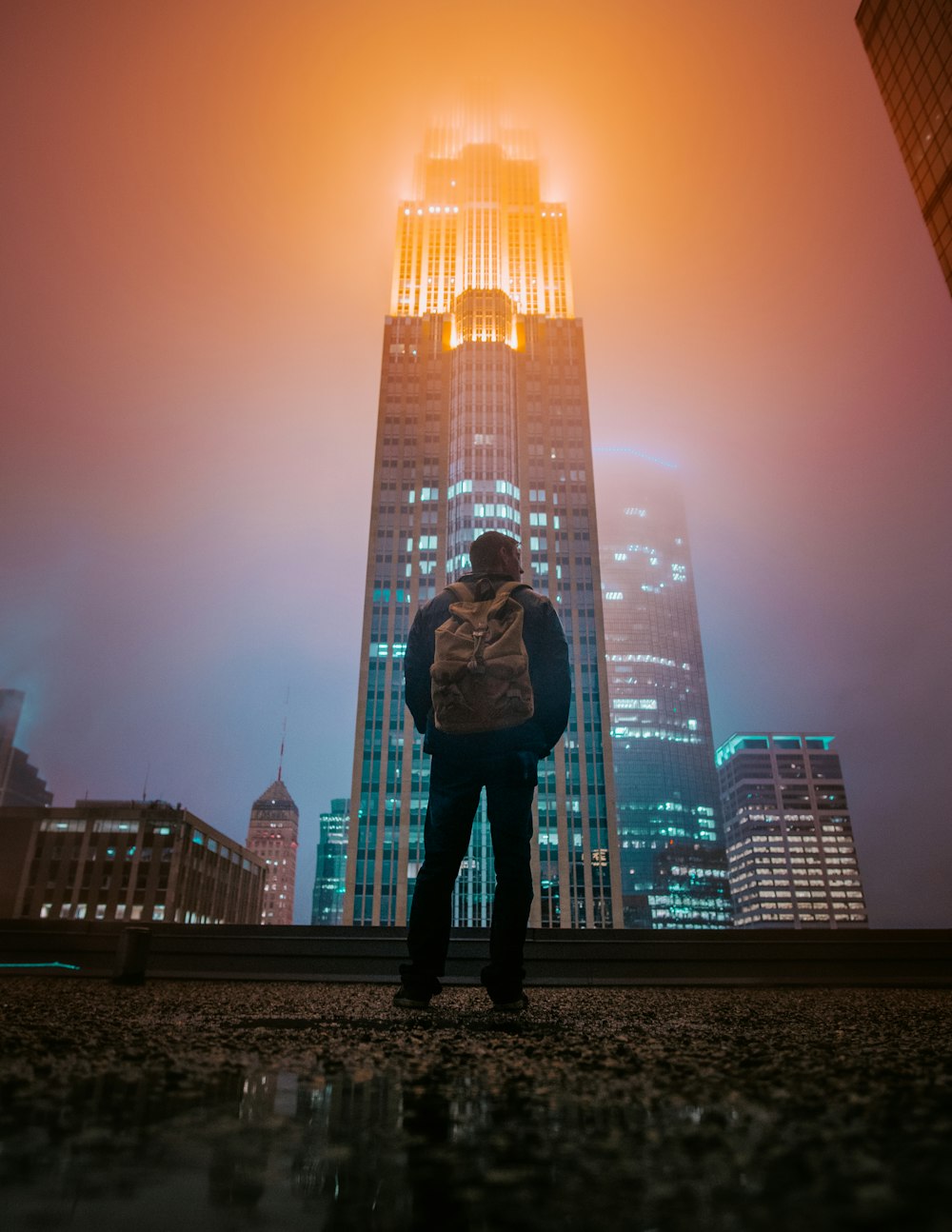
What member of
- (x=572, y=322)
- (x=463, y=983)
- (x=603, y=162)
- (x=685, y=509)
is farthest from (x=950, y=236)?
(x=685, y=509)

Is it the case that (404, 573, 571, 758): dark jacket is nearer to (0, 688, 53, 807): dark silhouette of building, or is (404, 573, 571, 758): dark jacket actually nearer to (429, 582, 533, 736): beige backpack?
(429, 582, 533, 736): beige backpack

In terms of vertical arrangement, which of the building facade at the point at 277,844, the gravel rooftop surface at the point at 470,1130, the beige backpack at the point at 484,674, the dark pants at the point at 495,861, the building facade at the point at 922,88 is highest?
the building facade at the point at 922,88

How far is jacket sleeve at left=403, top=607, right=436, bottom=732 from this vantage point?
3168mm

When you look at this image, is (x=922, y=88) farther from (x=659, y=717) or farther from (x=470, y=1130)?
(x=659, y=717)

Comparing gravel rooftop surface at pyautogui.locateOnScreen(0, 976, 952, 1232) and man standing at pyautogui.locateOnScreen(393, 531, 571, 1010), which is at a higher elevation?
man standing at pyautogui.locateOnScreen(393, 531, 571, 1010)

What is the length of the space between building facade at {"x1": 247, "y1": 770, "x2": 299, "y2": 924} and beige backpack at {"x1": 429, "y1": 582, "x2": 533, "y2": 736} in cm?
14630

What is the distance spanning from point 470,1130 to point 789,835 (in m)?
142

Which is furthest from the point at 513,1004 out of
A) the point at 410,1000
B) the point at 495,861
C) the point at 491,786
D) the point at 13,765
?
the point at 13,765

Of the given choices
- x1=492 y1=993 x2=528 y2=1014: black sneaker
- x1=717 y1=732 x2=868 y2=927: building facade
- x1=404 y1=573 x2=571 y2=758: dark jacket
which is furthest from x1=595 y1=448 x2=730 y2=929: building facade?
x1=492 y1=993 x2=528 y2=1014: black sneaker

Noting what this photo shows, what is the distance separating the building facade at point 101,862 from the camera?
66625 mm

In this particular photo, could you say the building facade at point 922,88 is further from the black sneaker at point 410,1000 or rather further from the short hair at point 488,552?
the black sneaker at point 410,1000

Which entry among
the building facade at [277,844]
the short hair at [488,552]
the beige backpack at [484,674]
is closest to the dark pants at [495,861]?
the beige backpack at [484,674]

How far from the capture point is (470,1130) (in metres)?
0.70

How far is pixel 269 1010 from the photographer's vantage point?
2.12 metres
